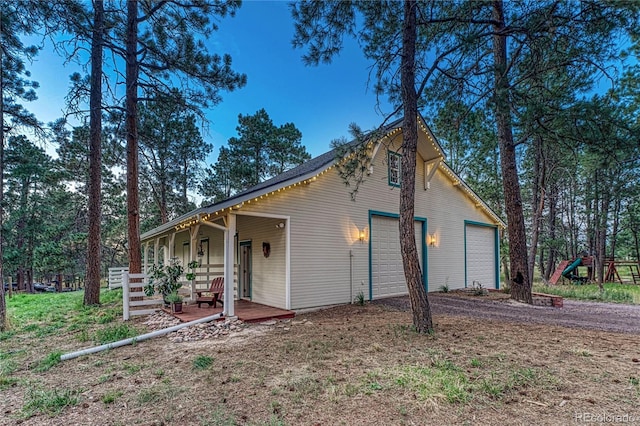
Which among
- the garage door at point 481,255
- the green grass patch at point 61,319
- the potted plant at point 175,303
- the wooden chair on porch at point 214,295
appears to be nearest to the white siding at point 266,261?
the wooden chair on porch at point 214,295

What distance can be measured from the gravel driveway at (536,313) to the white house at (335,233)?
5.32ft

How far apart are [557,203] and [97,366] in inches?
1032

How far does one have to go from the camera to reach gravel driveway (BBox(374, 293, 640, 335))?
629 cm

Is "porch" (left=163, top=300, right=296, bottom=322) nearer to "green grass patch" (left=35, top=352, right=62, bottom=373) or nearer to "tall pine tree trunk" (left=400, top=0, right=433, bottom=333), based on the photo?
"green grass patch" (left=35, top=352, right=62, bottom=373)

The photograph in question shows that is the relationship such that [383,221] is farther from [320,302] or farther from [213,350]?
[213,350]

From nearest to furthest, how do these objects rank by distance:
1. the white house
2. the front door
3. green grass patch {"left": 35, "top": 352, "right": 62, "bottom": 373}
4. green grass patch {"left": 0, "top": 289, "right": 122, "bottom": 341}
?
green grass patch {"left": 35, "top": 352, "right": 62, "bottom": 373} → green grass patch {"left": 0, "top": 289, "right": 122, "bottom": 341} → the white house → the front door

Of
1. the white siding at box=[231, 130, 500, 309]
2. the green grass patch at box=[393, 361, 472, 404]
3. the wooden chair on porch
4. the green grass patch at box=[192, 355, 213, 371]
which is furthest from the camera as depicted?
the wooden chair on porch

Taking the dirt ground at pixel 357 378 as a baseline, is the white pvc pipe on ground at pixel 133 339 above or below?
below

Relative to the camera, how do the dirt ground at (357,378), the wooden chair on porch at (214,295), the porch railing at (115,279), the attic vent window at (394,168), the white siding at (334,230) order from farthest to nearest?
1. the porch railing at (115,279)
2. the attic vent window at (394,168)
3. the wooden chair on porch at (214,295)
4. the white siding at (334,230)
5. the dirt ground at (357,378)

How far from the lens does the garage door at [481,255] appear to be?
12.8 metres

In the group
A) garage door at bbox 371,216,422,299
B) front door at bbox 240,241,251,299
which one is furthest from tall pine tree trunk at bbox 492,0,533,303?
front door at bbox 240,241,251,299

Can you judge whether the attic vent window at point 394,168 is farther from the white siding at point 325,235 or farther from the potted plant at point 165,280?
the potted plant at point 165,280

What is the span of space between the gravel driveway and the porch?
316 centimetres

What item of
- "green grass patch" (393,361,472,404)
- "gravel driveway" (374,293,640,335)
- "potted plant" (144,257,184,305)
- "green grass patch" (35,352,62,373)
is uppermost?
"potted plant" (144,257,184,305)
